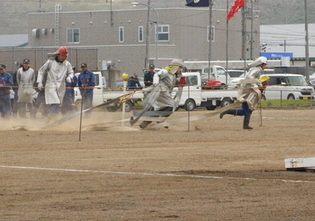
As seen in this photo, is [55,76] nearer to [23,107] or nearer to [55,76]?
[55,76]

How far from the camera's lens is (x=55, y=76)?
67.5 feet

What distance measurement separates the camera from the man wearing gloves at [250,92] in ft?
67.5

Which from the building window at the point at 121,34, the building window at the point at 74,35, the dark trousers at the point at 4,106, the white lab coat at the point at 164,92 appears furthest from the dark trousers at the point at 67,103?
the building window at the point at 74,35

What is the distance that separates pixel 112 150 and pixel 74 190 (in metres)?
5.23

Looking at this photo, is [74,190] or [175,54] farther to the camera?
[175,54]

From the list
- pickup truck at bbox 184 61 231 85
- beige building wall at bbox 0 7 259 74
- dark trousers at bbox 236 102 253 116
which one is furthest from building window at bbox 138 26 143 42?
dark trousers at bbox 236 102 253 116

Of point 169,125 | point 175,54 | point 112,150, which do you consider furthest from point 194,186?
point 175,54

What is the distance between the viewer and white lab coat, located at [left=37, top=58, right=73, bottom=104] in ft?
67.5

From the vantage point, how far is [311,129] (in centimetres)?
2097

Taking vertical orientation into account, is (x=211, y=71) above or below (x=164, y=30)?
below

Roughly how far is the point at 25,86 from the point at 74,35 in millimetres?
57077

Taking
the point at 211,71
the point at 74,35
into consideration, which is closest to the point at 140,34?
the point at 74,35

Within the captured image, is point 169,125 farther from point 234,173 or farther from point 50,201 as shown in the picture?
point 50,201

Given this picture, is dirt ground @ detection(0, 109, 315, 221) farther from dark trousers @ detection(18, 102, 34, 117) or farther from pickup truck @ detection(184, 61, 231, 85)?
pickup truck @ detection(184, 61, 231, 85)
